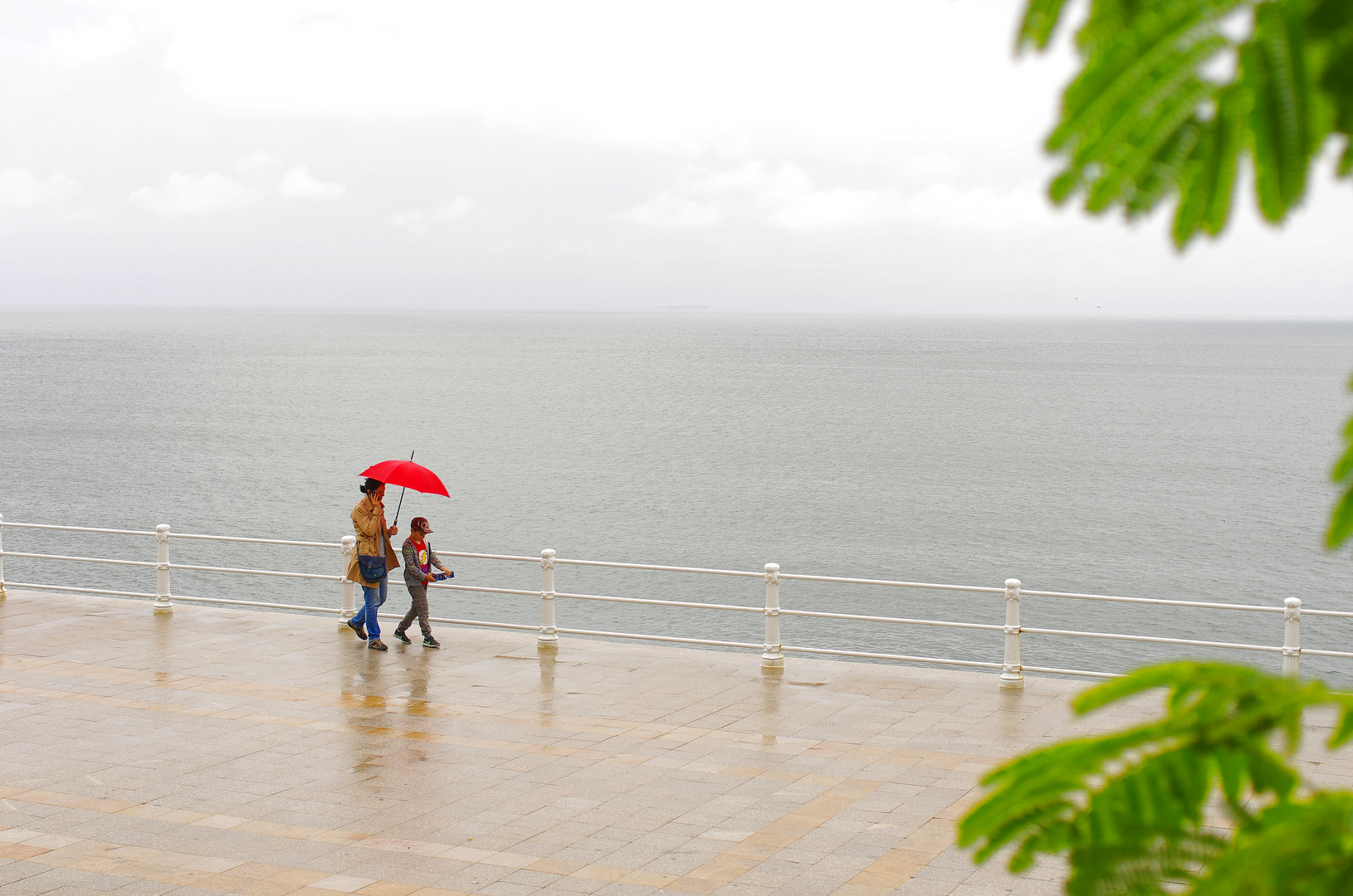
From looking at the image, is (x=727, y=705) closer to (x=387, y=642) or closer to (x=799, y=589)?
(x=387, y=642)

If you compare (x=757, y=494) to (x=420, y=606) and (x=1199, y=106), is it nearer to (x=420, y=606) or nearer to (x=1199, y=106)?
(x=420, y=606)

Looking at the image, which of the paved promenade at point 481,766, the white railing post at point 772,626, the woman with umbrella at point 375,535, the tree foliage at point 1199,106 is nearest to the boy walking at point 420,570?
the woman with umbrella at point 375,535

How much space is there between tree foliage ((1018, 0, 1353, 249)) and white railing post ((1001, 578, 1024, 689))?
11.6m

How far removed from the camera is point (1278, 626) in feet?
128

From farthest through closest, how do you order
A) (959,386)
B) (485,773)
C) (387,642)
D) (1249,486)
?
(959,386), (1249,486), (387,642), (485,773)

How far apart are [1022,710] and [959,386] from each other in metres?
133

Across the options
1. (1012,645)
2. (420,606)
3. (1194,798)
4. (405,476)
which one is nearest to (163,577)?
(420,606)

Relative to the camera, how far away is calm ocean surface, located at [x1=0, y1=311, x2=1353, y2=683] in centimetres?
4116

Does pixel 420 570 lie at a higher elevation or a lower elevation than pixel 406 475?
lower

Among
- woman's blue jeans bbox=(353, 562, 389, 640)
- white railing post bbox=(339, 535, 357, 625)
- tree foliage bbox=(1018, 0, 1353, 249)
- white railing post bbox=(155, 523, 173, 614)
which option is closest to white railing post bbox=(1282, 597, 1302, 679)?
woman's blue jeans bbox=(353, 562, 389, 640)

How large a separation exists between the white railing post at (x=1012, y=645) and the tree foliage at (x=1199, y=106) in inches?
456

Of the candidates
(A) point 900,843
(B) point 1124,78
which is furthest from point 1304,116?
(A) point 900,843

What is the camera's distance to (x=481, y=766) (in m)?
11.1

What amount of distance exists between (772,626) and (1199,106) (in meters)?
12.6
